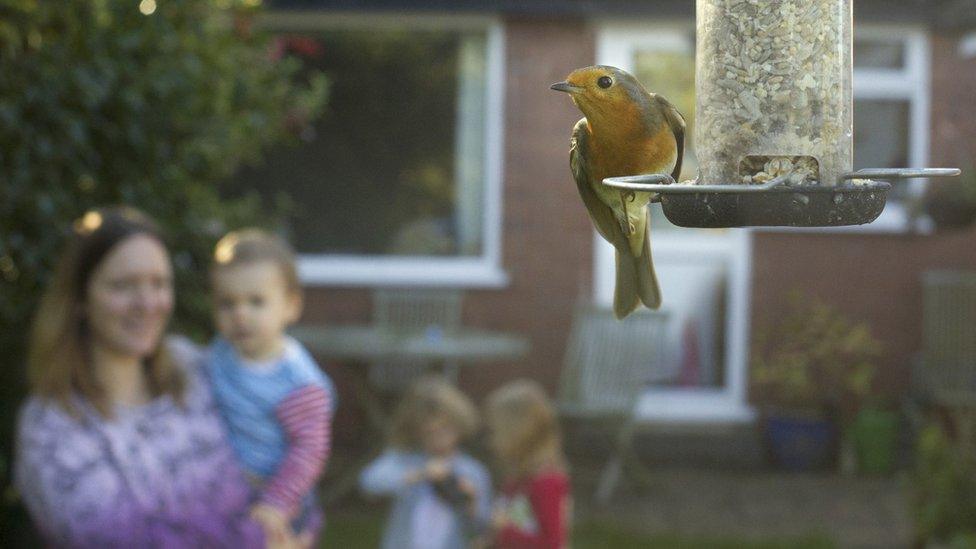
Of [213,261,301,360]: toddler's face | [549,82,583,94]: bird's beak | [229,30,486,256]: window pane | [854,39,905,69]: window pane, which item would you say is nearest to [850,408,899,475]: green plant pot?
[854,39,905,69]: window pane

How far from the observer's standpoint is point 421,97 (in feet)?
29.4

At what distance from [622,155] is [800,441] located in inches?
281

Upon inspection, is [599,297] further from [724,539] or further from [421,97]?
[724,539]

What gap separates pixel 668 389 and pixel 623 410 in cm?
143

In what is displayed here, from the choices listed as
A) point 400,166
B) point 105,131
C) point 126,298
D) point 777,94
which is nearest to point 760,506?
point 400,166

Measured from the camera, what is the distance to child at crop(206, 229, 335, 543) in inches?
134

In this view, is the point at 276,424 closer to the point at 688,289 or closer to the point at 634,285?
the point at 634,285

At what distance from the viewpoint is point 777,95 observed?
1.99 metres

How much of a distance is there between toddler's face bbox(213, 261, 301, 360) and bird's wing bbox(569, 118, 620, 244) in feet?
5.92

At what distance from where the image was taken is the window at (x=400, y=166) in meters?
8.87

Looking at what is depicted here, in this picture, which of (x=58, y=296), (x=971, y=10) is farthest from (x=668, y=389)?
(x=58, y=296)

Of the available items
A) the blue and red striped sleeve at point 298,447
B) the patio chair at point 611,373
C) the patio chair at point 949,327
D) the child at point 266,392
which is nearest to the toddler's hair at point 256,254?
the child at point 266,392

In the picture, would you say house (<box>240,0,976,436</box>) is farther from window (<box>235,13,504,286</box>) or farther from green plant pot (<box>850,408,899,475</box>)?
green plant pot (<box>850,408,899,475</box>)

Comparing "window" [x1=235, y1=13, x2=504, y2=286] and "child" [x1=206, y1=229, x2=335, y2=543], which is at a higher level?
"window" [x1=235, y1=13, x2=504, y2=286]
